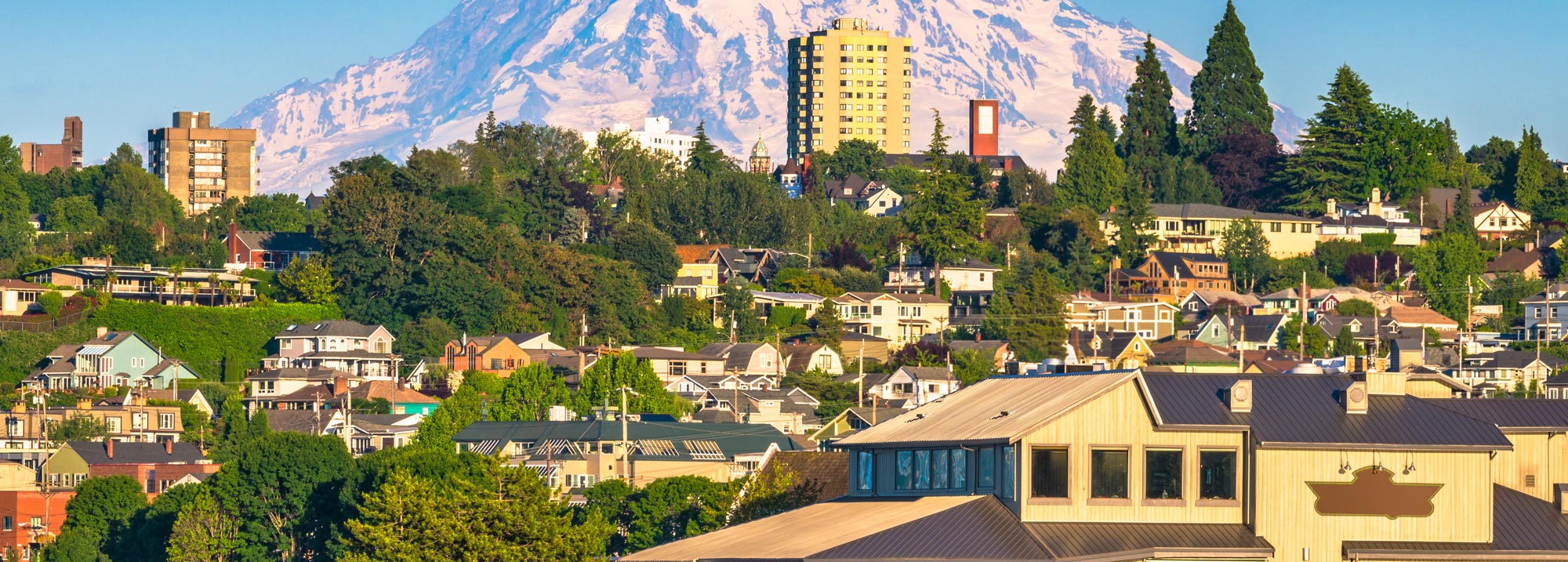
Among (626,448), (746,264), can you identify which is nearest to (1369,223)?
(746,264)

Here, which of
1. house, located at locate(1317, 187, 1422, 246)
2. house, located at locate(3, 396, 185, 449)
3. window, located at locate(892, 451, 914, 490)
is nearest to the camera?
window, located at locate(892, 451, 914, 490)

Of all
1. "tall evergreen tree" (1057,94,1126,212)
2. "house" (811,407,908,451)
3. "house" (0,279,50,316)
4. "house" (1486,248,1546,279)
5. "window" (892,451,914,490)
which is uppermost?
"tall evergreen tree" (1057,94,1126,212)

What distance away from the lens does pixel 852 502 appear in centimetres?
4300

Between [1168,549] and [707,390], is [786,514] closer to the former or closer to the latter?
[1168,549]

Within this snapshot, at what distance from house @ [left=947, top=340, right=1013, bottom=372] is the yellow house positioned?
81.9 metres

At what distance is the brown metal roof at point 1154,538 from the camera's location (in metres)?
37.2

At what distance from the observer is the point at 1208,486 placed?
38812 millimetres

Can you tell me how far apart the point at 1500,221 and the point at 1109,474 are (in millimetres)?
131674

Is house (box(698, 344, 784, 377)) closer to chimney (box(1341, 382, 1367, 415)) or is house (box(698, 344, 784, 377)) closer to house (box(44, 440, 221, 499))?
house (box(44, 440, 221, 499))

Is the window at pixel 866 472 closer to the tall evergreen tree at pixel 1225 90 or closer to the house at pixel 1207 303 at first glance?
the house at pixel 1207 303

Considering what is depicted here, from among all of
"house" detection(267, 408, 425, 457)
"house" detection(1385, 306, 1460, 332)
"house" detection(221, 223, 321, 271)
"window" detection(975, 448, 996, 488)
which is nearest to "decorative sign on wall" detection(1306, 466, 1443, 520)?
"window" detection(975, 448, 996, 488)

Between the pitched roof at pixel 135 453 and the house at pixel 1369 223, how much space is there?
270ft

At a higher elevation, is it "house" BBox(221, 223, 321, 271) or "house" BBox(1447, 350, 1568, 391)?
"house" BBox(221, 223, 321, 271)

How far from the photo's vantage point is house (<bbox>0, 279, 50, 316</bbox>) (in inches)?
5231
